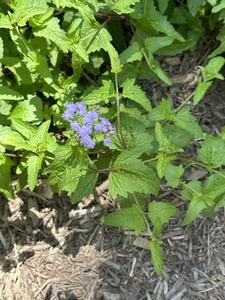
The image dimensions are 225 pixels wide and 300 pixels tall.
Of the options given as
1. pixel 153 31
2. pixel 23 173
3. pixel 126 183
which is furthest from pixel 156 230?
pixel 153 31

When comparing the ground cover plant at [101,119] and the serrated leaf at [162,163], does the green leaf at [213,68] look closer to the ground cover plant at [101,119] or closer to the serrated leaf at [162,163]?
the ground cover plant at [101,119]

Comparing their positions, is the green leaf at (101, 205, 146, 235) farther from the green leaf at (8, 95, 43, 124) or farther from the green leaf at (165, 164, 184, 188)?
the green leaf at (8, 95, 43, 124)

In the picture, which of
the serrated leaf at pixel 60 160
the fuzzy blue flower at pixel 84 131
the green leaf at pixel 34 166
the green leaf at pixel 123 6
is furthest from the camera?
the green leaf at pixel 123 6

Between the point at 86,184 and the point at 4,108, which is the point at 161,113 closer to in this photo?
the point at 86,184

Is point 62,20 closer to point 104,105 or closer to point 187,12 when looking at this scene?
point 104,105

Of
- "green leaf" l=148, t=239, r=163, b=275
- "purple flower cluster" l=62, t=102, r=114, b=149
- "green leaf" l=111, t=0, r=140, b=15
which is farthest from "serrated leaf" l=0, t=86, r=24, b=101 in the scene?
"green leaf" l=148, t=239, r=163, b=275

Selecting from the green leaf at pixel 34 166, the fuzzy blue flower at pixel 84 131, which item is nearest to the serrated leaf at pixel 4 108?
the green leaf at pixel 34 166

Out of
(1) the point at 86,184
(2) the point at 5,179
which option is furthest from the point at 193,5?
(2) the point at 5,179
